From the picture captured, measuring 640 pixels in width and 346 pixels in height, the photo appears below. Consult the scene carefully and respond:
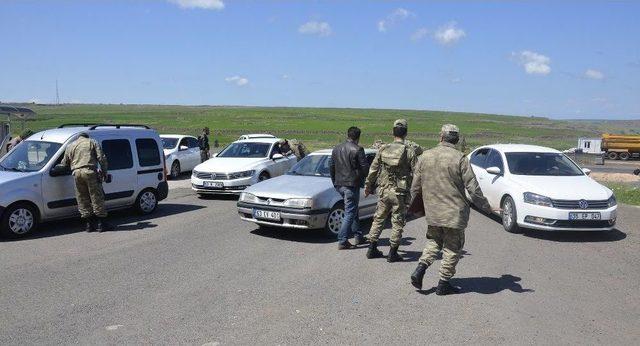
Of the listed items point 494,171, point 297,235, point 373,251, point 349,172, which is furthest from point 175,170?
point 373,251

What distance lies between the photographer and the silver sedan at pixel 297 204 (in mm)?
8516

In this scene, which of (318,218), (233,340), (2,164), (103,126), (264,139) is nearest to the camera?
(233,340)

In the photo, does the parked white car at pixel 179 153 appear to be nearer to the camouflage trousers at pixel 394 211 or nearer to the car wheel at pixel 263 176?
the car wheel at pixel 263 176

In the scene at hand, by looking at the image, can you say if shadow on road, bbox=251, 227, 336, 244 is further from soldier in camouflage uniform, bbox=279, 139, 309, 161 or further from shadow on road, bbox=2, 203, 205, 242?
soldier in camouflage uniform, bbox=279, 139, 309, 161

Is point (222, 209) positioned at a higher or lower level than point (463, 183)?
lower

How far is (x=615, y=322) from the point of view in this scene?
17.0 ft

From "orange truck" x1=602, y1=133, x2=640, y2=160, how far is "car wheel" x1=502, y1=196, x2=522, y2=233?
32132mm

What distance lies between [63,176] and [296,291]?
18.7 feet

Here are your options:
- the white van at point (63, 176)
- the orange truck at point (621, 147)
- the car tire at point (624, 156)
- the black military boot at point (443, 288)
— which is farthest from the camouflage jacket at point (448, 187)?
the car tire at point (624, 156)

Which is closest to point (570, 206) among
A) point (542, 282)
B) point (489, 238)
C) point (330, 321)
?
point (489, 238)

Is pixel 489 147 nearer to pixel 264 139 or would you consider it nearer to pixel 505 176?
pixel 505 176

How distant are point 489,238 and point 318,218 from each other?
9.95ft

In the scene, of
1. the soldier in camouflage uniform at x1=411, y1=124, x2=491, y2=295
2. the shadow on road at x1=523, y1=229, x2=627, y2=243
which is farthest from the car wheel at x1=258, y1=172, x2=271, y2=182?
the soldier in camouflage uniform at x1=411, y1=124, x2=491, y2=295

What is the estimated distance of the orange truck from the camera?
1438 inches
